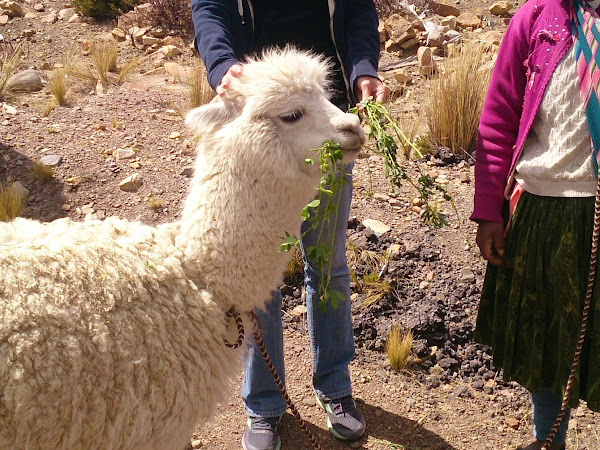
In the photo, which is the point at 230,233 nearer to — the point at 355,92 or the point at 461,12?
the point at 355,92

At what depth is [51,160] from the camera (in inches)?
209

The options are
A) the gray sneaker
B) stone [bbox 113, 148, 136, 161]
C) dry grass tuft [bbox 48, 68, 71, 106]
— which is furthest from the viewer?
dry grass tuft [bbox 48, 68, 71, 106]

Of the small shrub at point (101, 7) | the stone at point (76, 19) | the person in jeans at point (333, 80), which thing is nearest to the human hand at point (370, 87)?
the person in jeans at point (333, 80)

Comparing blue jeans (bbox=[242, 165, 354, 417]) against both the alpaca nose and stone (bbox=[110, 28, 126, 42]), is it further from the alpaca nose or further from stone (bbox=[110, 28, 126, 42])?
stone (bbox=[110, 28, 126, 42])

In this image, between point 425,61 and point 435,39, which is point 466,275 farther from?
point 435,39

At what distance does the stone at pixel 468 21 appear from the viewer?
7.77 metres

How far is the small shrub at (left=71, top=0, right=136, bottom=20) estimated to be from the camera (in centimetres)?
935

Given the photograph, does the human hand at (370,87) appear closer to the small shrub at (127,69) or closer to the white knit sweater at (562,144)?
the white knit sweater at (562,144)

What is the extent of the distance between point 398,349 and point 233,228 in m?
1.59

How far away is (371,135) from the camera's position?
2227mm

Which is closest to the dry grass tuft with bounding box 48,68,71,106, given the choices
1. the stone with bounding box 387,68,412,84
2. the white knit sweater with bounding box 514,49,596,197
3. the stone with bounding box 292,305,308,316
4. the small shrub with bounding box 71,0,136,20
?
the small shrub with bounding box 71,0,136,20

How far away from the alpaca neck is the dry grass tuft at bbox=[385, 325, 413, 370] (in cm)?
144

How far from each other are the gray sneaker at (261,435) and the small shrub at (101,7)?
8043 mm

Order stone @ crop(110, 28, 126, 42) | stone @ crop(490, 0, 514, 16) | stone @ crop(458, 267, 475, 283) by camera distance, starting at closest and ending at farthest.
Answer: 1. stone @ crop(458, 267, 475, 283)
2. stone @ crop(490, 0, 514, 16)
3. stone @ crop(110, 28, 126, 42)
